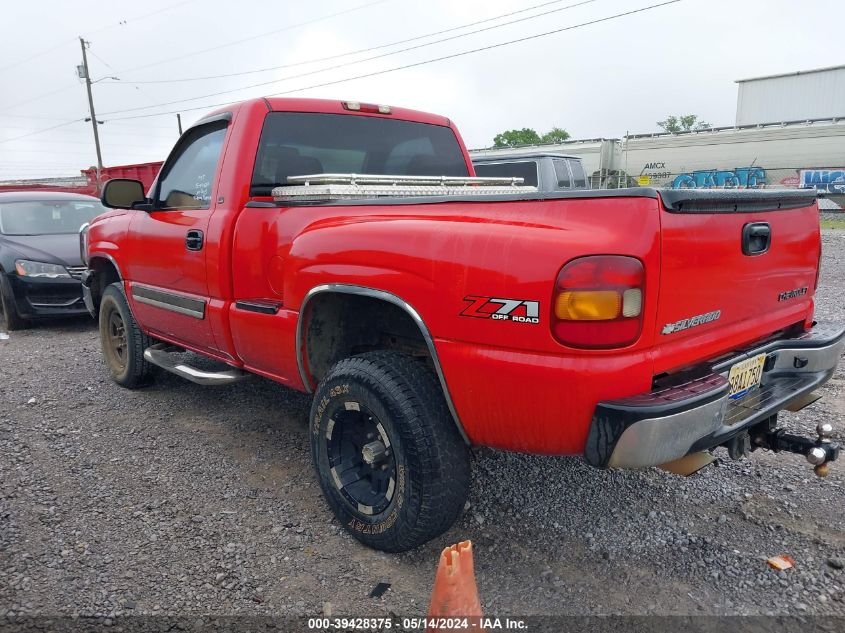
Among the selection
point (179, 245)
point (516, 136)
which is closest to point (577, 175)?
point (179, 245)

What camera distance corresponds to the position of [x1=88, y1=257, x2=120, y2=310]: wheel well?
5.12 meters

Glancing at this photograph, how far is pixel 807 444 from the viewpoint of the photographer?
2.57m

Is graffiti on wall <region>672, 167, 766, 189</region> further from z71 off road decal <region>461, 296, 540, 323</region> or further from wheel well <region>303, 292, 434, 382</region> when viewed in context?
z71 off road decal <region>461, 296, 540, 323</region>

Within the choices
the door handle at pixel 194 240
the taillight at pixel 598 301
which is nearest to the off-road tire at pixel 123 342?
the door handle at pixel 194 240

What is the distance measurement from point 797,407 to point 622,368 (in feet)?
4.50

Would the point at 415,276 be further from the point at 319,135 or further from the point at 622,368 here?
the point at 319,135

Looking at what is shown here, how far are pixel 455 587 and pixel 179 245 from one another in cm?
275

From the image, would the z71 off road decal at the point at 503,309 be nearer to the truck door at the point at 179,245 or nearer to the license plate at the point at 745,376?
the license plate at the point at 745,376

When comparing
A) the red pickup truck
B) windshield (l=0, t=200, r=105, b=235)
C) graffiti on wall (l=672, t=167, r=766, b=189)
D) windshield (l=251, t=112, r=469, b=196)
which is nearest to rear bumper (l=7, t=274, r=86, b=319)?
windshield (l=0, t=200, r=105, b=235)

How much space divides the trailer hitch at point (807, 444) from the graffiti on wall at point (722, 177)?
79.7ft

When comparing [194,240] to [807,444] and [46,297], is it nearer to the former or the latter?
[807,444]

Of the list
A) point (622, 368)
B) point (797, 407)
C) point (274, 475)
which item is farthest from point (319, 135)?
point (797, 407)

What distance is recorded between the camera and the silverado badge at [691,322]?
6.86ft

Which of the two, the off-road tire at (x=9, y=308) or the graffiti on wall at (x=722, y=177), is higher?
the graffiti on wall at (x=722, y=177)
